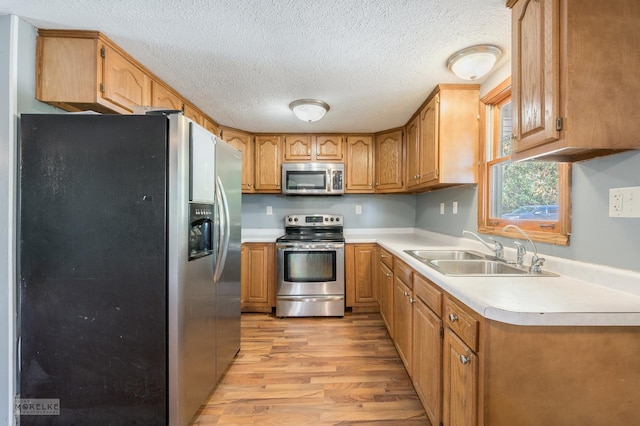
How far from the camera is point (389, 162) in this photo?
326cm

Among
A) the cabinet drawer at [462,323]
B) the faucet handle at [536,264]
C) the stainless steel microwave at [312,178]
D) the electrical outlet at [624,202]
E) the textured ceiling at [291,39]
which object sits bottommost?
the cabinet drawer at [462,323]

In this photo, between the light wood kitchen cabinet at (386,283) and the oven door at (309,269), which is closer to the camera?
the light wood kitchen cabinet at (386,283)

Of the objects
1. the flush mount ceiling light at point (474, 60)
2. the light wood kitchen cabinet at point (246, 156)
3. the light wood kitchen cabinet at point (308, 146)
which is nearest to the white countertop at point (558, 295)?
the flush mount ceiling light at point (474, 60)

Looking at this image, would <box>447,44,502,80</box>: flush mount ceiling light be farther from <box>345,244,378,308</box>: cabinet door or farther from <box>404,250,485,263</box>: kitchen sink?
<box>345,244,378,308</box>: cabinet door

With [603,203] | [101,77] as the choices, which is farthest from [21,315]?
[603,203]

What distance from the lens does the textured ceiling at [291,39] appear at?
51.0 inches

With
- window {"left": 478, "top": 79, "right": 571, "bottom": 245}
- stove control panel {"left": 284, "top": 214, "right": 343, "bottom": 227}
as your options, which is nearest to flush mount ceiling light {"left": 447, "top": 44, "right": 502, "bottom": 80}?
window {"left": 478, "top": 79, "right": 571, "bottom": 245}

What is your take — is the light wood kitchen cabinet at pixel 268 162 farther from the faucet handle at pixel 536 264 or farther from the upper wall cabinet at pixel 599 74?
the upper wall cabinet at pixel 599 74

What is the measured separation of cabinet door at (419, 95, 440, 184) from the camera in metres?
2.15

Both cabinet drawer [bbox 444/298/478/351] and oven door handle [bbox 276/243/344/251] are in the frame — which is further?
oven door handle [bbox 276/243/344/251]

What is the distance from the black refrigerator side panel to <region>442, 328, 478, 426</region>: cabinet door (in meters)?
1.37

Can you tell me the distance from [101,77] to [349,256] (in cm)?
256

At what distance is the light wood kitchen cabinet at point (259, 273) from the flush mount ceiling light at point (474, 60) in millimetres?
2354

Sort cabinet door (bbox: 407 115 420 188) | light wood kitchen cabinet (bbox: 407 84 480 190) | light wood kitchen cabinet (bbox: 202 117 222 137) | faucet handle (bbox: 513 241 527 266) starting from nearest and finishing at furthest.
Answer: faucet handle (bbox: 513 241 527 266) → light wood kitchen cabinet (bbox: 407 84 480 190) → cabinet door (bbox: 407 115 420 188) → light wood kitchen cabinet (bbox: 202 117 222 137)
